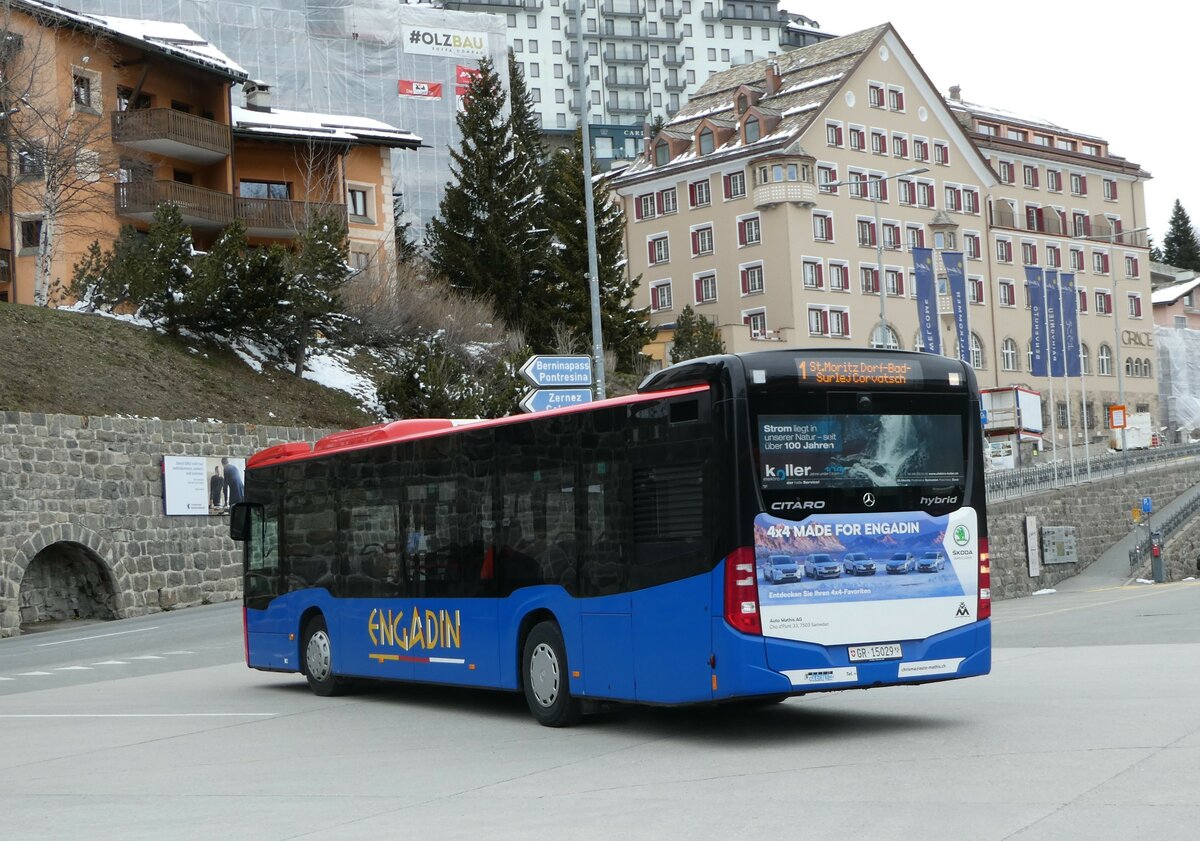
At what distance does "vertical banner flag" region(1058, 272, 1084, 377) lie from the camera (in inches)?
2258

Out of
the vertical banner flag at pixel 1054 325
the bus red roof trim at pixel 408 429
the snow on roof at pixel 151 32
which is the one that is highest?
the snow on roof at pixel 151 32

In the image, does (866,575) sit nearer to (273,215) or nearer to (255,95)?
(273,215)

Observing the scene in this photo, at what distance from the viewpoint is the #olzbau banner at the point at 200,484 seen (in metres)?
38.1

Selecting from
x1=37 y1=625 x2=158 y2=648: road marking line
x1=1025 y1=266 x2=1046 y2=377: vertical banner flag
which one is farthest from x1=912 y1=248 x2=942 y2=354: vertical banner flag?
x1=37 y1=625 x2=158 y2=648: road marking line

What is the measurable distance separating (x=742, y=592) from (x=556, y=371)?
14.3 meters

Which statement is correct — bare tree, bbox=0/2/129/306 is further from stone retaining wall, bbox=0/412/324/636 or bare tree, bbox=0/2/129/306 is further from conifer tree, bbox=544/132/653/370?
conifer tree, bbox=544/132/653/370

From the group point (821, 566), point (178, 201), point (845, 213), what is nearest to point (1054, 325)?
point (845, 213)

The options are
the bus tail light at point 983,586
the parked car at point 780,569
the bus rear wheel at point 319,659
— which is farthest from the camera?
the bus rear wheel at point 319,659

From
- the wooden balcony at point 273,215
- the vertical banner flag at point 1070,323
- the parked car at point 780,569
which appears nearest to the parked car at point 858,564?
the parked car at point 780,569

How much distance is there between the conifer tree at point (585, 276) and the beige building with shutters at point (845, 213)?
1021 cm

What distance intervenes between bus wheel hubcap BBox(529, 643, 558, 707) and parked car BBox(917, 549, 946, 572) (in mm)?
3261

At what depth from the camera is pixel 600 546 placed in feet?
42.8

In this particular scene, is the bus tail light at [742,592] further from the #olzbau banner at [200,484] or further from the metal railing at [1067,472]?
the metal railing at [1067,472]

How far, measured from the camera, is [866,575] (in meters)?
12.0
